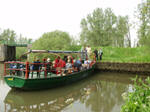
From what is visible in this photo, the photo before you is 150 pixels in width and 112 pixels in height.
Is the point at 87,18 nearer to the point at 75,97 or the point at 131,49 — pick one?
the point at 131,49

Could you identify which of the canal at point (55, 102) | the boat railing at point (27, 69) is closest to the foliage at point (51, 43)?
the boat railing at point (27, 69)

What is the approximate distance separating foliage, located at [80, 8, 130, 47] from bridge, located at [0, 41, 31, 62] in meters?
13.1

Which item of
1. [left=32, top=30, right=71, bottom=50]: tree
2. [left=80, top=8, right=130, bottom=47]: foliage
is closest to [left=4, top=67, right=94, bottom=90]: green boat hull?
[left=32, top=30, right=71, bottom=50]: tree

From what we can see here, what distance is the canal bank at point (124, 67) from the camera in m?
14.4

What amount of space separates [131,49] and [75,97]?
18.2 m

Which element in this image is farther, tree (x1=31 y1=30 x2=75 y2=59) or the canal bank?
tree (x1=31 y1=30 x2=75 y2=59)

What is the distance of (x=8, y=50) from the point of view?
103 ft

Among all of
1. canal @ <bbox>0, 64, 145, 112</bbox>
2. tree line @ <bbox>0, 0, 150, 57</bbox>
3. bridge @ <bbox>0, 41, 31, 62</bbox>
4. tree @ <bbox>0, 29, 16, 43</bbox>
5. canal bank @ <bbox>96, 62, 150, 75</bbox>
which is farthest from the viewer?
tree @ <bbox>0, 29, 16, 43</bbox>

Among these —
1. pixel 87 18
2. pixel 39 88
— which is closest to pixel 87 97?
pixel 39 88

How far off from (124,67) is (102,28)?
671 inches

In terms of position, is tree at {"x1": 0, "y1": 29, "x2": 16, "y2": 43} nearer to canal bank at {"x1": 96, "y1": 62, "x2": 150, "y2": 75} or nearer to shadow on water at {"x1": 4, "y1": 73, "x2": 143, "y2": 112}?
canal bank at {"x1": 96, "y1": 62, "x2": 150, "y2": 75}

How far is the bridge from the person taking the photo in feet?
96.8

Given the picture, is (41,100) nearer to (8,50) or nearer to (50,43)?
(50,43)

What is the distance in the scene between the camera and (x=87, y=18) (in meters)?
32.3
